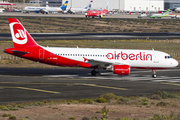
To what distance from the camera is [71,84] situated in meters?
41.0

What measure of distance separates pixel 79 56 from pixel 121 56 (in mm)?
6349

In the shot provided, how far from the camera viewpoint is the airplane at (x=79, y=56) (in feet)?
153

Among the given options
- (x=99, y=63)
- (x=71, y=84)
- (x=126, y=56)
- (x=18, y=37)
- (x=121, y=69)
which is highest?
(x=18, y=37)

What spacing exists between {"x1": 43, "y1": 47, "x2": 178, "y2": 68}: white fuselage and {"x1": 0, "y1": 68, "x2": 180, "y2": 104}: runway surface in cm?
217

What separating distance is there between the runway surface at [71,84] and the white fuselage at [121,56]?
2.17m

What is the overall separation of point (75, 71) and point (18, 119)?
102 ft

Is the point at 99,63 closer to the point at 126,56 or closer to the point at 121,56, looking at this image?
the point at 121,56

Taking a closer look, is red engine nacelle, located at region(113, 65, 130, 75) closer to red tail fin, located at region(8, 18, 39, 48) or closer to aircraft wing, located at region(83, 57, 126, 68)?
aircraft wing, located at region(83, 57, 126, 68)

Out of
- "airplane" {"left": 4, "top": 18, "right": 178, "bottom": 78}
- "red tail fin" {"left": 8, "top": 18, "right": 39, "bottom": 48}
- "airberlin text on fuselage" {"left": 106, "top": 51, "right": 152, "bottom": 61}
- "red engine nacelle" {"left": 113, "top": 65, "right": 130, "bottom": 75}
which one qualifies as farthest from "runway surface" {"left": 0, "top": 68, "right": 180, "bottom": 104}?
"red tail fin" {"left": 8, "top": 18, "right": 39, "bottom": 48}

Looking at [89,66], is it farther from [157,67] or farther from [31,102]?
[31,102]

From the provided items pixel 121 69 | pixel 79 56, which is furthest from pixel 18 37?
pixel 121 69

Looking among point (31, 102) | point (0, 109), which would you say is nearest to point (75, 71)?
point (31, 102)

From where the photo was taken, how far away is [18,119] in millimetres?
22719

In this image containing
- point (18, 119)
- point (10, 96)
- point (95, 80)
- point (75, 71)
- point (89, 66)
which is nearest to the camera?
point (18, 119)
